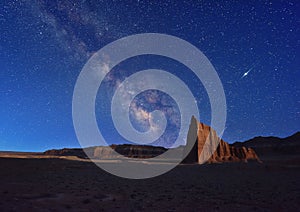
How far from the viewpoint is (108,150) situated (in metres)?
168

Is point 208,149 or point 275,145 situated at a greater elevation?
point 275,145

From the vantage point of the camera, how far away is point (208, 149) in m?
64.2

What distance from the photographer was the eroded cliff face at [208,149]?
61250 millimetres

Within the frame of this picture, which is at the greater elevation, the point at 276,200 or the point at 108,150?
the point at 108,150

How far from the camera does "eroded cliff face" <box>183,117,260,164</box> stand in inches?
2411

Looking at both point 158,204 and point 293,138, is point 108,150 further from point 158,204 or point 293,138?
point 158,204

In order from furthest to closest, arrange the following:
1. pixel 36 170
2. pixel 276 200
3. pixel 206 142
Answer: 1. pixel 206 142
2. pixel 36 170
3. pixel 276 200

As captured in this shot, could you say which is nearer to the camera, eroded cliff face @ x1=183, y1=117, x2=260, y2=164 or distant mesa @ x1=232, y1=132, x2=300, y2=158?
eroded cliff face @ x1=183, y1=117, x2=260, y2=164

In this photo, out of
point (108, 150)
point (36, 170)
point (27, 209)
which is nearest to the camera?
point (27, 209)

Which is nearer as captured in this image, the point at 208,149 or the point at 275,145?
the point at 208,149

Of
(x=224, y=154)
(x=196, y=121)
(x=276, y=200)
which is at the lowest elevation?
(x=276, y=200)

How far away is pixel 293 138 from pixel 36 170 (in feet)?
501

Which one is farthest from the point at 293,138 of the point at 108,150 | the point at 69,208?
the point at 69,208

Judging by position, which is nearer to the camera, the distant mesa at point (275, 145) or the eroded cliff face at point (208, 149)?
the eroded cliff face at point (208, 149)
